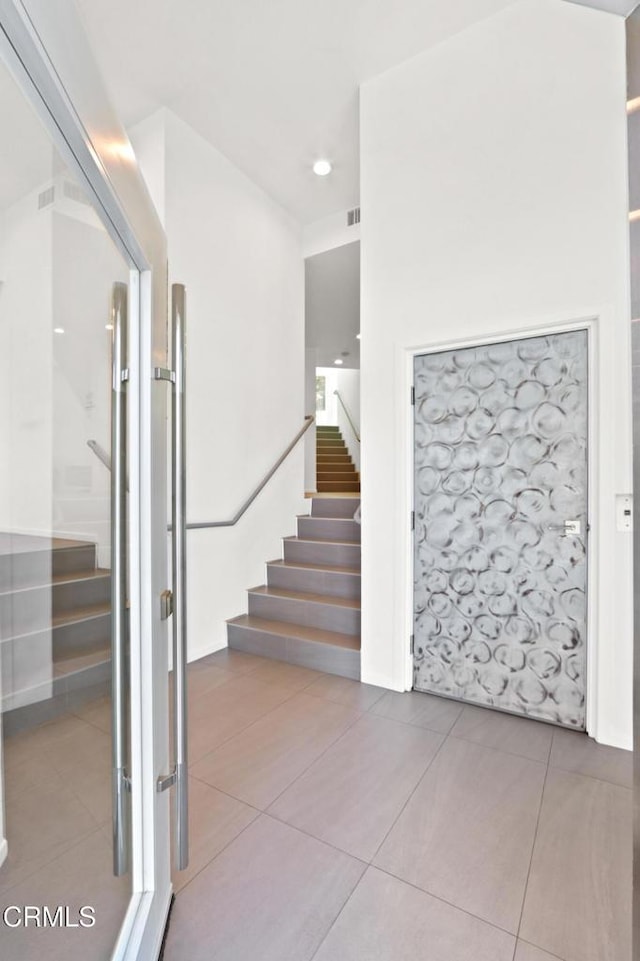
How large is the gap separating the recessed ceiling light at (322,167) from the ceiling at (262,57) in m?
0.11

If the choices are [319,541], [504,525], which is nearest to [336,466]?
[319,541]

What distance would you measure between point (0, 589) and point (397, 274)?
2.80 metres

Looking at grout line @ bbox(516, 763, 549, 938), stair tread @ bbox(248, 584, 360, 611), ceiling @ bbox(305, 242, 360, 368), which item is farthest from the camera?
ceiling @ bbox(305, 242, 360, 368)

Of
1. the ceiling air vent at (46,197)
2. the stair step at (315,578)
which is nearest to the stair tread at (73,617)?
the ceiling air vent at (46,197)

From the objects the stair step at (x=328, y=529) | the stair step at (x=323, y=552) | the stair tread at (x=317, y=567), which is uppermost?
the stair step at (x=328, y=529)

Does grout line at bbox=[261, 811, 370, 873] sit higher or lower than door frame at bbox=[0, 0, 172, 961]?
A: lower

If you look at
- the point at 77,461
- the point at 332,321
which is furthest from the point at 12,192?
the point at 332,321

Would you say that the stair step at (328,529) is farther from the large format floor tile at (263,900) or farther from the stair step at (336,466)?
the stair step at (336,466)

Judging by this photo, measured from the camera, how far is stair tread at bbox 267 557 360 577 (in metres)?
3.74

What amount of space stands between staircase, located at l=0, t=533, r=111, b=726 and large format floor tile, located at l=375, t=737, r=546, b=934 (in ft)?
4.24

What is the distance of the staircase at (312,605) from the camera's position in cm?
320

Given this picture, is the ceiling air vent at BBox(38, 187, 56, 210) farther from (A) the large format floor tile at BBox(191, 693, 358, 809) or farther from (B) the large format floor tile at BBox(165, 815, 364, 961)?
(A) the large format floor tile at BBox(191, 693, 358, 809)

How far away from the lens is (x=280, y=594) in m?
3.76

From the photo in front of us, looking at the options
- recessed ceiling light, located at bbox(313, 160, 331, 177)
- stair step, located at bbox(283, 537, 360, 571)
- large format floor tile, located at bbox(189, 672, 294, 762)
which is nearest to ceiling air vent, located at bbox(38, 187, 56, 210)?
large format floor tile, located at bbox(189, 672, 294, 762)
